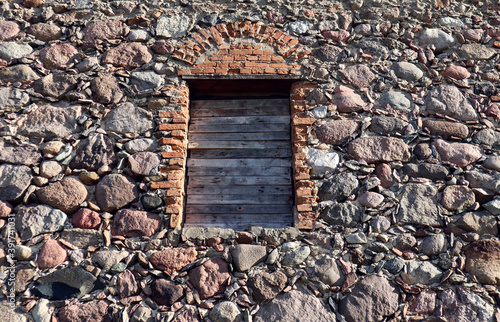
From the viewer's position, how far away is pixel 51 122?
3756 millimetres

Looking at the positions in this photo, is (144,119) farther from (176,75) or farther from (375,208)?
(375,208)

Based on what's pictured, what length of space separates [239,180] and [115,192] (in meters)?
0.97

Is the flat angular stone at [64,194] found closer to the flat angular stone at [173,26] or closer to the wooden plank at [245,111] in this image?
the wooden plank at [245,111]

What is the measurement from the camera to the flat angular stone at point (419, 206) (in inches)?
134

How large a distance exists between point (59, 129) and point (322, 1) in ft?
8.45

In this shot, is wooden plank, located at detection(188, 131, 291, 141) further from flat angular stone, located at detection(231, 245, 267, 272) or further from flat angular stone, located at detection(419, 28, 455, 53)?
flat angular stone, located at detection(419, 28, 455, 53)

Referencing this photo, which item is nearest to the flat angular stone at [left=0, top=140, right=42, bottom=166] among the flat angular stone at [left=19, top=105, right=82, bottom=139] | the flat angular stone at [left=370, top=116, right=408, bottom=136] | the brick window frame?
the flat angular stone at [left=19, top=105, right=82, bottom=139]

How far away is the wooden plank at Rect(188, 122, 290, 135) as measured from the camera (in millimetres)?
3955

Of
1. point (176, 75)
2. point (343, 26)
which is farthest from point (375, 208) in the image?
point (176, 75)

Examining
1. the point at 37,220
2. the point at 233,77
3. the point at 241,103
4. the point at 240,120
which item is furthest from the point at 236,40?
the point at 37,220

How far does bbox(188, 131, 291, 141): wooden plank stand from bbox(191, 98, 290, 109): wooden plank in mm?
286

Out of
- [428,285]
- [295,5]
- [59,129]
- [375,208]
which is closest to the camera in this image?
[428,285]

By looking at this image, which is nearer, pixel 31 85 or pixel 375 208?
pixel 375 208

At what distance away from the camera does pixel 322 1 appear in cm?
430
